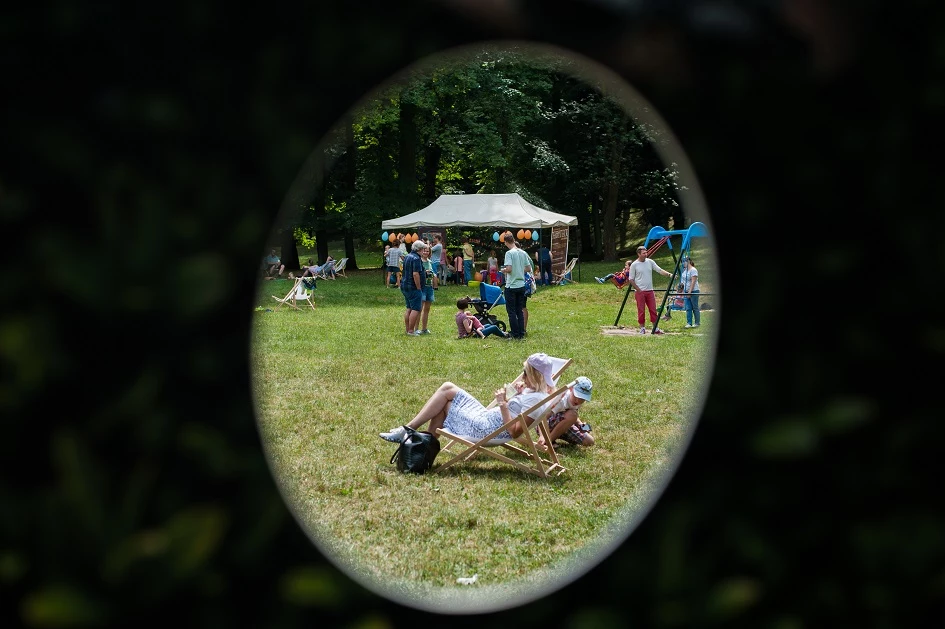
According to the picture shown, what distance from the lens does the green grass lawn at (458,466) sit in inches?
189

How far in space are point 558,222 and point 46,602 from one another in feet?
83.0

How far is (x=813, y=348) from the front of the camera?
1472 mm

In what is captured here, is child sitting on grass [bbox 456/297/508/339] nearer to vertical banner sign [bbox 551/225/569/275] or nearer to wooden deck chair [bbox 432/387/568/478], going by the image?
wooden deck chair [bbox 432/387/568/478]

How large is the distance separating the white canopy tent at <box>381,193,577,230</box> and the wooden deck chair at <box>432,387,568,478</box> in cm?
1756

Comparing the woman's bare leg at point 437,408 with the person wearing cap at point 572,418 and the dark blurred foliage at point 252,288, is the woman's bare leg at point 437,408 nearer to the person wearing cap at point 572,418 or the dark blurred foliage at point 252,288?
the person wearing cap at point 572,418

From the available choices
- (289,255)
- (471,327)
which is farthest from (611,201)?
(471,327)

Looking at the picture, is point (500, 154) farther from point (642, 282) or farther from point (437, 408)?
point (437, 408)

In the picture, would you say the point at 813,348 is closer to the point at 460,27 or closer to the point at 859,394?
the point at 859,394

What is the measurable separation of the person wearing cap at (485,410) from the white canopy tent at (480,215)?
1728cm

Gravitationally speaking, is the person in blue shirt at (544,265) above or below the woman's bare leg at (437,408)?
below

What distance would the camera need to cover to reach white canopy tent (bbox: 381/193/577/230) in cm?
2488

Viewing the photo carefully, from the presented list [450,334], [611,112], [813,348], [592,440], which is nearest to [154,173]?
[813,348]

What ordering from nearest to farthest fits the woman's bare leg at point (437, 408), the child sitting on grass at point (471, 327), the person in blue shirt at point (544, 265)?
1. the woman's bare leg at point (437, 408)
2. the child sitting on grass at point (471, 327)
3. the person in blue shirt at point (544, 265)

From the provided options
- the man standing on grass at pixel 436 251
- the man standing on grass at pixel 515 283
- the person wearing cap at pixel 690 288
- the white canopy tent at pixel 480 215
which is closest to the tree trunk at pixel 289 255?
the white canopy tent at pixel 480 215
